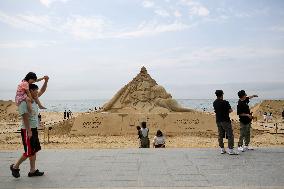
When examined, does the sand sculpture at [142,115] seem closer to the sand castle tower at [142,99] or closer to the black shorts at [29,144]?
the sand castle tower at [142,99]

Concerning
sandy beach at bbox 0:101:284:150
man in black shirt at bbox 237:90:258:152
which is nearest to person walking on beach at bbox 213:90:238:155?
man in black shirt at bbox 237:90:258:152

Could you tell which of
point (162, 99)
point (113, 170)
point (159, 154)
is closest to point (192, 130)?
point (162, 99)

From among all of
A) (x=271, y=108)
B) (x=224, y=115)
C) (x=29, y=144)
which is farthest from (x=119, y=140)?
(x=271, y=108)

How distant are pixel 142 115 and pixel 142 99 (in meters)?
1.88

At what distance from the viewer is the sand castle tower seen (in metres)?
22.5

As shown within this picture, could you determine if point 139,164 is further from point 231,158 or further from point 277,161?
point 277,161

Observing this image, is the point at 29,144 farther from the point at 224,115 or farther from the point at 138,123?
the point at 138,123

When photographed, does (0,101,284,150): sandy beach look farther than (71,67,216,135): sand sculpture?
No

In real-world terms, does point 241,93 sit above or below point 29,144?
above

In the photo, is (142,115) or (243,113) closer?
(243,113)

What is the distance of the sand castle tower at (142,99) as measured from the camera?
73.8 feet

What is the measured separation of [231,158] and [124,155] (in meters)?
2.10

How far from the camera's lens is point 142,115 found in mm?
21125

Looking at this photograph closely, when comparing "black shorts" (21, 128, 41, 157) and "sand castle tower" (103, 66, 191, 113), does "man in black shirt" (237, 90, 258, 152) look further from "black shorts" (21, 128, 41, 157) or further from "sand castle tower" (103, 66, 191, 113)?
"sand castle tower" (103, 66, 191, 113)
